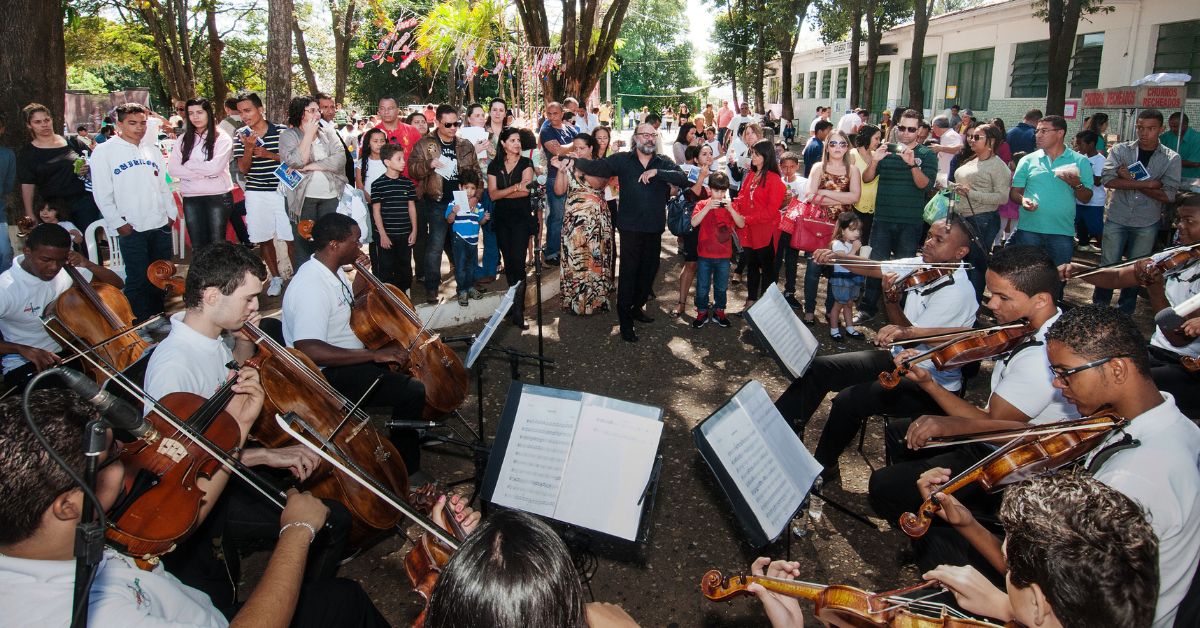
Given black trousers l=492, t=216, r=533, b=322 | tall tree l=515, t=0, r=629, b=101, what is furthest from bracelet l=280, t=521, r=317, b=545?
tall tree l=515, t=0, r=629, b=101

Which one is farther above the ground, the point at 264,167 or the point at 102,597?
the point at 264,167

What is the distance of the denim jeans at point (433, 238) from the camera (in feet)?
23.1

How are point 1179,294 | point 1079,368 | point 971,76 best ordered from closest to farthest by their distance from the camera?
point 1079,368
point 1179,294
point 971,76

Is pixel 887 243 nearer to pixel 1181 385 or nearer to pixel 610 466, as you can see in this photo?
pixel 1181 385

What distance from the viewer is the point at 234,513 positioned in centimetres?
310

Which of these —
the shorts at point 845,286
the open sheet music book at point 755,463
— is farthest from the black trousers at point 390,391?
the shorts at point 845,286

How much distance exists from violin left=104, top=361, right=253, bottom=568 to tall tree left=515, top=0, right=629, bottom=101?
13.6 metres

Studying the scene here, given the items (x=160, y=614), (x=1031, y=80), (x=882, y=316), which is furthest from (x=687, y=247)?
(x=1031, y=80)

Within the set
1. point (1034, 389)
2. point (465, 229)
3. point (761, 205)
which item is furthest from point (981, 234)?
point (465, 229)

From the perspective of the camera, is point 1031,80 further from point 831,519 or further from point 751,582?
point 751,582

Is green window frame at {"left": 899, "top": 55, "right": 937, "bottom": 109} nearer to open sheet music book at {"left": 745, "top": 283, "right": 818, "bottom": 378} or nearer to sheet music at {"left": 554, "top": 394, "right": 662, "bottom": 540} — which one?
open sheet music book at {"left": 745, "top": 283, "right": 818, "bottom": 378}

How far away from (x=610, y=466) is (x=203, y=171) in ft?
19.4

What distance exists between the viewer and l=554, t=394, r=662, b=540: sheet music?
273 cm

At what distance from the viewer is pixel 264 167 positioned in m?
7.21
